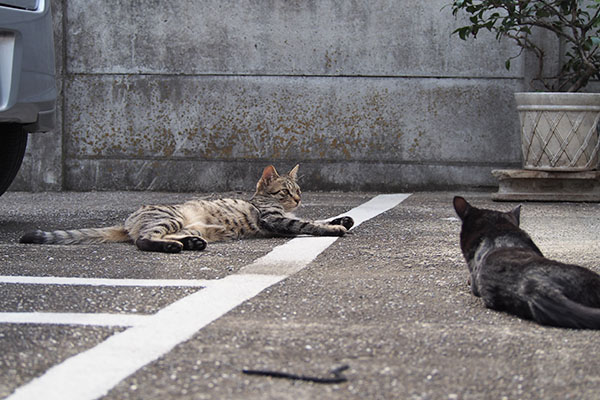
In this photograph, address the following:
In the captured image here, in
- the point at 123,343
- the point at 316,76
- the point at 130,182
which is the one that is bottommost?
the point at 130,182

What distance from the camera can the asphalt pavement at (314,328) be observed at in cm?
229

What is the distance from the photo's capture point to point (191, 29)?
342 inches

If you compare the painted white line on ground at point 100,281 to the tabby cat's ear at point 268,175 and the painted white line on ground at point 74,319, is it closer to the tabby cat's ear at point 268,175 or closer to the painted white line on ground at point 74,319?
the painted white line on ground at point 74,319

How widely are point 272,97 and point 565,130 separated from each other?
3044mm

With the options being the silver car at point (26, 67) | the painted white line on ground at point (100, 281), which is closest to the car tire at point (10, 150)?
the silver car at point (26, 67)

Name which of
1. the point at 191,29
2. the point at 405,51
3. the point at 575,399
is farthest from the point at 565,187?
the point at 575,399

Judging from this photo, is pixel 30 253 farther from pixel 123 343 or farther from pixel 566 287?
Result: pixel 566 287

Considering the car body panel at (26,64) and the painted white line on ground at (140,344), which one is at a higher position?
the car body panel at (26,64)

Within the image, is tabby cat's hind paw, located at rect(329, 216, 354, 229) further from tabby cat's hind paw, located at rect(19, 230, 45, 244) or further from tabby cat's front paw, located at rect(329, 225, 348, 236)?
tabby cat's hind paw, located at rect(19, 230, 45, 244)

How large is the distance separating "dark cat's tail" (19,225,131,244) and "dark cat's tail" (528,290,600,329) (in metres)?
3.01

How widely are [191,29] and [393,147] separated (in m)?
2.55

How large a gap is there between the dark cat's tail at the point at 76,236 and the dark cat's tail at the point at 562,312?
301 centimetres

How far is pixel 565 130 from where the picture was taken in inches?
304

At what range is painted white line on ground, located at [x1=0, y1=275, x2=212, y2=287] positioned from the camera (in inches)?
145
